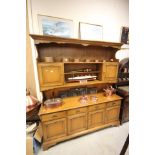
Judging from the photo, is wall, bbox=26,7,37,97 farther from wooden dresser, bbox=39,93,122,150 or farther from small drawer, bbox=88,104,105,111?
small drawer, bbox=88,104,105,111

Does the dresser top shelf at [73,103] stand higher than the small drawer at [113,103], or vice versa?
the dresser top shelf at [73,103]

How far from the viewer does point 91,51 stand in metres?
2.47

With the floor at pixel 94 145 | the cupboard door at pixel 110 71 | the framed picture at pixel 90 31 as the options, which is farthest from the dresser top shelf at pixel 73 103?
the framed picture at pixel 90 31

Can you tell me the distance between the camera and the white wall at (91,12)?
1.91 m

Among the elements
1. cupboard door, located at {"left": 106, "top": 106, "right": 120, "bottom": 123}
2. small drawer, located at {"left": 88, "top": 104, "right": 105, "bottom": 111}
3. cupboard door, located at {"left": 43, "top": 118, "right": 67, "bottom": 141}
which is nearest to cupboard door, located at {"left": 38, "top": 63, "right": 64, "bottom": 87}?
cupboard door, located at {"left": 43, "top": 118, "right": 67, "bottom": 141}

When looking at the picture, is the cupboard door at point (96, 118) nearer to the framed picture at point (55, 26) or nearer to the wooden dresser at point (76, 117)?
the wooden dresser at point (76, 117)

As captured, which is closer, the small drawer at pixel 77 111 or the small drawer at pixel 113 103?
the small drawer at pixel 77 111

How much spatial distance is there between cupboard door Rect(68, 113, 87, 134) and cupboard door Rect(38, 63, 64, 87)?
725 mm

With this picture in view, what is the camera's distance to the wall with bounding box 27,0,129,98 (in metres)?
1.89

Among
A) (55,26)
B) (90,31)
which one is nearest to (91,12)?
(90,31)

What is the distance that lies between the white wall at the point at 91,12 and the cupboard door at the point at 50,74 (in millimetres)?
646

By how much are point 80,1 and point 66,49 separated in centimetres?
95
